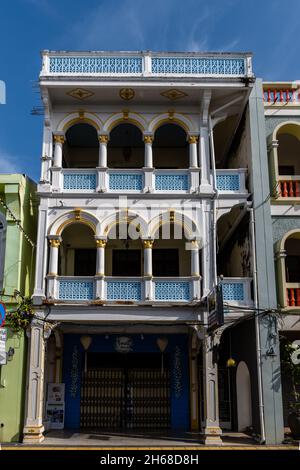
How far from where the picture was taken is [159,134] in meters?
19.7

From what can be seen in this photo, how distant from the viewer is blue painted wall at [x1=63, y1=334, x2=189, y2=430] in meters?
18.7

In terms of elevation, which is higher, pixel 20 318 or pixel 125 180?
pixel 125 180

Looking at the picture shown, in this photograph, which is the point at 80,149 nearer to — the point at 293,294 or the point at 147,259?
the point at 147,259

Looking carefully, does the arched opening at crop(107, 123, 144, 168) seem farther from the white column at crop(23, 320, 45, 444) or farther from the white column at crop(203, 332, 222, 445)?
the white column at crop(203, 332, 222, 445)

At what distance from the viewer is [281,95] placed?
1823 centimetres

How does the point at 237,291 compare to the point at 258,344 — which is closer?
the point at 258,344

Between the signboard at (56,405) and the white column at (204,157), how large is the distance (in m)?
8.37

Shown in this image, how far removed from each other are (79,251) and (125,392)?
5.27 meters

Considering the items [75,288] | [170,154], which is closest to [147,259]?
[75,288]

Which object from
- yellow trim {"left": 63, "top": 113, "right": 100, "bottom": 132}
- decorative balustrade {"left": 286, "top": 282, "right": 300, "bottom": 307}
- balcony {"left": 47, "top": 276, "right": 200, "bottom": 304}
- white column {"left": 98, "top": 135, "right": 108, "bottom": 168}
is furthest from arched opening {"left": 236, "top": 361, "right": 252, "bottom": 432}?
yellow trim {"left": 63, "top": 113, "right": 100, "bottom": 132}

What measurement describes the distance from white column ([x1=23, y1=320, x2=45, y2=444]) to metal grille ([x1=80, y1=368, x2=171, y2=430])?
3174mm

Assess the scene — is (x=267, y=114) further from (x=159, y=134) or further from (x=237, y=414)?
(x=237, y=414)

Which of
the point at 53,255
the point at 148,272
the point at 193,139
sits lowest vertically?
the point at 148,272

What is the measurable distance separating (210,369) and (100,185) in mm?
6599
